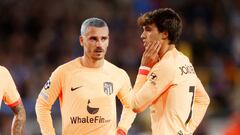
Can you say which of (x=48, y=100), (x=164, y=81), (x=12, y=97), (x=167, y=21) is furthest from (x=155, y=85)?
(x=12, y=97)

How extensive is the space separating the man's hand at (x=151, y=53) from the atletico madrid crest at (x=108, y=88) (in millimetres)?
709

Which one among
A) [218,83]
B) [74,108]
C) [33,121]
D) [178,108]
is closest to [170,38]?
[178,108]


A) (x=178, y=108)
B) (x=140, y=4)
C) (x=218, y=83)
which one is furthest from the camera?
(x=140, y=4)

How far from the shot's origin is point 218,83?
1552 centimetres

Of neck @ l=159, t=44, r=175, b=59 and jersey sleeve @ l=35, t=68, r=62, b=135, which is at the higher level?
neck @ l=159, t=44, r=175, b=59

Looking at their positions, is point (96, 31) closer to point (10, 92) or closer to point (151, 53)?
point (151, 53)

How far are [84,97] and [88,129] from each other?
0.34m

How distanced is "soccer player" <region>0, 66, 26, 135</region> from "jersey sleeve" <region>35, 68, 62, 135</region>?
230mm

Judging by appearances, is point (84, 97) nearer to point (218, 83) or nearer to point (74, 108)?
point (74, 108)

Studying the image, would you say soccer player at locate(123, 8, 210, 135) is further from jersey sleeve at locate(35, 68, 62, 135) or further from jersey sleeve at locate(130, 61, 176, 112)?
jersey sleeve at locate(35, 68, 62, 135)

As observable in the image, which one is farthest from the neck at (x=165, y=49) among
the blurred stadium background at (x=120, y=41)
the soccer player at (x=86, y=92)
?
the blurred stadium background at (x=120, y=41)

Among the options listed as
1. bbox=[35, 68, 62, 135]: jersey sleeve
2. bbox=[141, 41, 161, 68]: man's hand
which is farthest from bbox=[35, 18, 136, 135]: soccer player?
bbox=[141, 41, 161, 68]: man's hand

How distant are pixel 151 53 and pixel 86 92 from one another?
953 mm

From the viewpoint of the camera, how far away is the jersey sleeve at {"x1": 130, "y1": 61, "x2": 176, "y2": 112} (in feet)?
26.7
